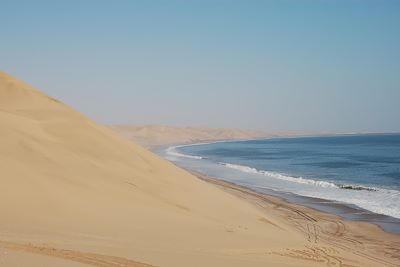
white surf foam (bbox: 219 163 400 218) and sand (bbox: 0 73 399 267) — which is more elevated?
white surf foam (bbox: 219 163 400 218)

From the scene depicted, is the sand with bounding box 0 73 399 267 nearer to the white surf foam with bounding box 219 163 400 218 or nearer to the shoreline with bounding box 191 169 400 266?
the shoreline with bounding box 191 169 400 266

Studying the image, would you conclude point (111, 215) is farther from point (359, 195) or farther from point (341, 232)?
point (359, 195)

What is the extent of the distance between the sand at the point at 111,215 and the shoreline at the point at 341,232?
200 mm

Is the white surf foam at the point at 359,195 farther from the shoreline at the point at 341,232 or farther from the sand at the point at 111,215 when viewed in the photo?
the sand at the point at 111,215

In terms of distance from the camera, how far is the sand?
26.9 ft

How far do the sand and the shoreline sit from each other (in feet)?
0.65

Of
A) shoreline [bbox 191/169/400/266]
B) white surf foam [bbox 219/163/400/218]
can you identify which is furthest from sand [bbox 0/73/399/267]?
white surf foam [bbox 219/163/400/218]

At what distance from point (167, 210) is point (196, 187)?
546 centimetres

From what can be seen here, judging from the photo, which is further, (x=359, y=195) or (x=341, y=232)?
(x=359, y=195)

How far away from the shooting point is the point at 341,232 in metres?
17.0

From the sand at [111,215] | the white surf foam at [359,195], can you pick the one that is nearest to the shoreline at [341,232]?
the sand at [111,215]

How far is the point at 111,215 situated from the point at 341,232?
995 cm

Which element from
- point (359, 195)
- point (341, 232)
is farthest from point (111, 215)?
point (359, 195)

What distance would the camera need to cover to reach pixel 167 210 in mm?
13102
